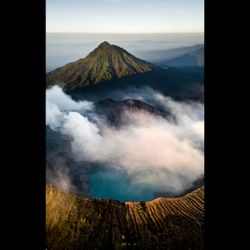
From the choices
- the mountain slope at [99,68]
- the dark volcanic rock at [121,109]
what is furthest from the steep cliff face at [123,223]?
the mountain slope at [99,68]

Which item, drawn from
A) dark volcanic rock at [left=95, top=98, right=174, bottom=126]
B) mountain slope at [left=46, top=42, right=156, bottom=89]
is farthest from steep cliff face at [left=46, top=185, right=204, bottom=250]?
mountain slope at [left=46, top=42, right=156, bottom=89]

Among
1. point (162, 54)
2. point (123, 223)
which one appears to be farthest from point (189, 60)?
point (123, 223)

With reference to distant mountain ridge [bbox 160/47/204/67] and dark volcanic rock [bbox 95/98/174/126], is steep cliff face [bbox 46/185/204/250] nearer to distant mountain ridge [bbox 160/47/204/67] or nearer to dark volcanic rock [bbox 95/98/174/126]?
dark volcanic rock [bbox 95/98/174/126]

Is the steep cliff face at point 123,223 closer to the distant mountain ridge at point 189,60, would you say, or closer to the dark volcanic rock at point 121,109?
the dark volcanic rock at point 121,109
